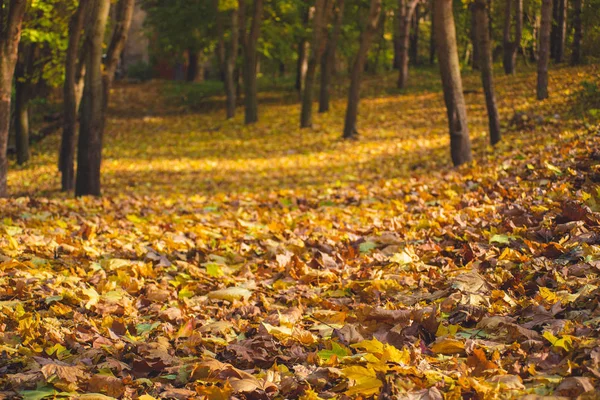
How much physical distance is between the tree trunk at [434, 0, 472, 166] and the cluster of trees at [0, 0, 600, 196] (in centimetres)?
2

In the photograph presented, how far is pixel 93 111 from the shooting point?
1173 cm

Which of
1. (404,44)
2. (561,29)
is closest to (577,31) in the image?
(561,29)

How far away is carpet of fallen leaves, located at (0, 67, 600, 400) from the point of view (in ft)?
10.5

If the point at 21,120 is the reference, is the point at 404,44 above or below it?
above

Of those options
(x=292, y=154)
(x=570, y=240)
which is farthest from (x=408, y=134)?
(x=570, y=240)

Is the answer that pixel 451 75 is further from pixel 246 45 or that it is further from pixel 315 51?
pixel 246 45

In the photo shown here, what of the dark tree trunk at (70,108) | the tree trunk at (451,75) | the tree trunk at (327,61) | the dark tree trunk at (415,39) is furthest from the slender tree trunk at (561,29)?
the dark tree trunk at (70,108)

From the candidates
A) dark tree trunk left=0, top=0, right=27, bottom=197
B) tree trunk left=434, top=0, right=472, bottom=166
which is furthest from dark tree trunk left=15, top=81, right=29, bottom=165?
tree trunk left=434, top=0, right=472, bottom=166

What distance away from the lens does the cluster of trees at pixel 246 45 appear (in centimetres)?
1156

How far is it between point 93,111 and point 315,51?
1177cm

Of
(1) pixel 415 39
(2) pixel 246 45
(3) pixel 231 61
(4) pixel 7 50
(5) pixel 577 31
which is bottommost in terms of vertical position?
(4) pixel 7 50

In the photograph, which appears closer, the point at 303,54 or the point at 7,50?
the point at 7,50

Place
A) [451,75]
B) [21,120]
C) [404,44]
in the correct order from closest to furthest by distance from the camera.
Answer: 1. [451,75]
2. [21,120]
3. [404,44]

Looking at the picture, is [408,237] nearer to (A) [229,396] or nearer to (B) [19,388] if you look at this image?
(A) [229,396]
